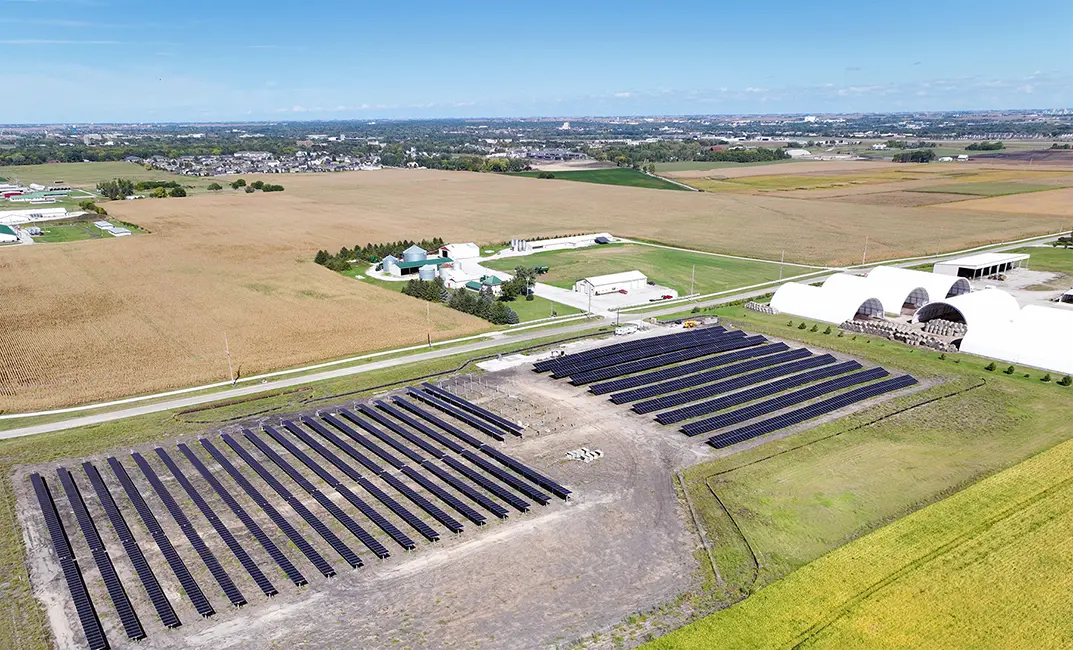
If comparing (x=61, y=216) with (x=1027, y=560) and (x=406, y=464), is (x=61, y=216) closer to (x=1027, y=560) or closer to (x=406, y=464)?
(x=406, y=464)

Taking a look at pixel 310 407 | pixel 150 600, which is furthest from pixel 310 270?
pixel 150 600

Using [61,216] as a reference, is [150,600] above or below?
below

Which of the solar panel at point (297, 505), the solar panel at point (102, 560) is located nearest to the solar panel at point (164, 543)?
the solar panel at point (102, 560)

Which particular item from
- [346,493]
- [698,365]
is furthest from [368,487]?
[698,365]

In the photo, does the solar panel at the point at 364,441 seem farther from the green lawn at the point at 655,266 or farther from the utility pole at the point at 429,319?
the green lawn at the point at 655,266

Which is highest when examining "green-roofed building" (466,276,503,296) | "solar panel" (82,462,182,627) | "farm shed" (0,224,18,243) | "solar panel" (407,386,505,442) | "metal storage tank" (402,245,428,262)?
"farm shed" (0,224,18,243)

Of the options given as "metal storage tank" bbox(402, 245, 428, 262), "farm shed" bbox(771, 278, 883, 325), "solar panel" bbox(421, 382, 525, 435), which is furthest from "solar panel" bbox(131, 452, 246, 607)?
"farm shed" bbox(771, 278, 883, 325)

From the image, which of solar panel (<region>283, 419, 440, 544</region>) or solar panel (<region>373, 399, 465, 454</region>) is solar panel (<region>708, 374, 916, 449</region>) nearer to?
solar panel (<region>373, 399, 465, 454</region>)
